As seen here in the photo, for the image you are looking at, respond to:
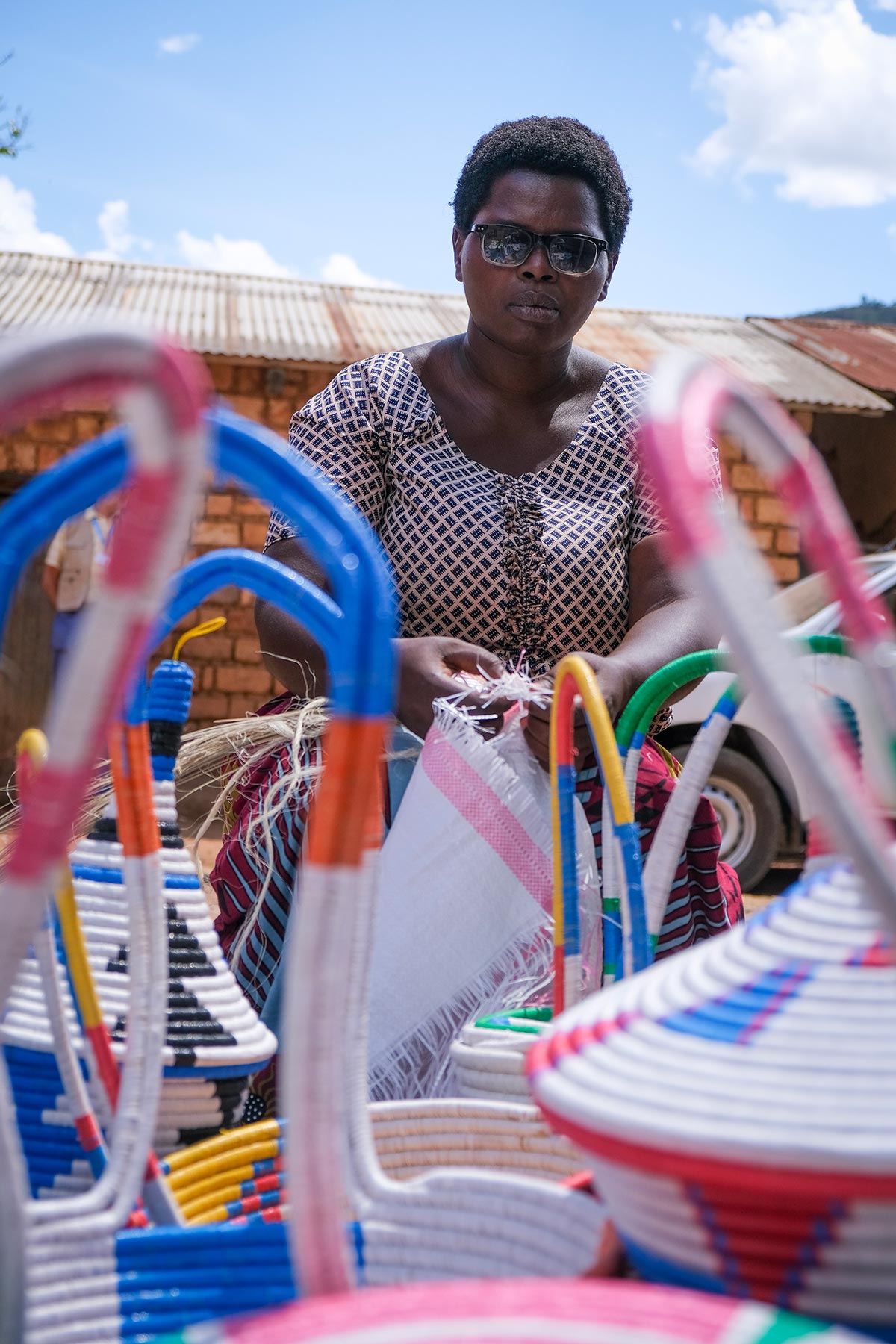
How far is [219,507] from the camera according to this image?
6328 mm

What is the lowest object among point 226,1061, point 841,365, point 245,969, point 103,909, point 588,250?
point 245,969

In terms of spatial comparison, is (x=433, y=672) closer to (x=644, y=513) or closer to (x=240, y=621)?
(x=644, y=513)

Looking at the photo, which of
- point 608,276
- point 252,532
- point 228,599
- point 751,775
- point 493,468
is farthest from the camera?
point 228,599

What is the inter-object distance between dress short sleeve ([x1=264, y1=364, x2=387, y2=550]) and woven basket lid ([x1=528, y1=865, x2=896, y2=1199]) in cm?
125

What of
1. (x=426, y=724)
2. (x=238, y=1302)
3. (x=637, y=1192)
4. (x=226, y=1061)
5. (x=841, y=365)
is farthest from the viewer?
(x=841, y=365)

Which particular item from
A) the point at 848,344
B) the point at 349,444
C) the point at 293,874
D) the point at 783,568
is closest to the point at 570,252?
the point at 349,444

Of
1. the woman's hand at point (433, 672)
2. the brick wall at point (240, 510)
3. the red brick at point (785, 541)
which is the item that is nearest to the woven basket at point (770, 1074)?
the woman's hand at point (433, 672)

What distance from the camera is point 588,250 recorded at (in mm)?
1872

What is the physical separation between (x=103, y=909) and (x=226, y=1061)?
181mm

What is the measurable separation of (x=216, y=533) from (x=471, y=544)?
472cm

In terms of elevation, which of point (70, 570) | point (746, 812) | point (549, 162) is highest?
point (549, 162)

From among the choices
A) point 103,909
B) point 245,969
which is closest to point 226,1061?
point 103,909

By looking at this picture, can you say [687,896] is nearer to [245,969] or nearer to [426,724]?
[426,724]

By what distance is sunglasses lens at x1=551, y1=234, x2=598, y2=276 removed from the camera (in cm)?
184
